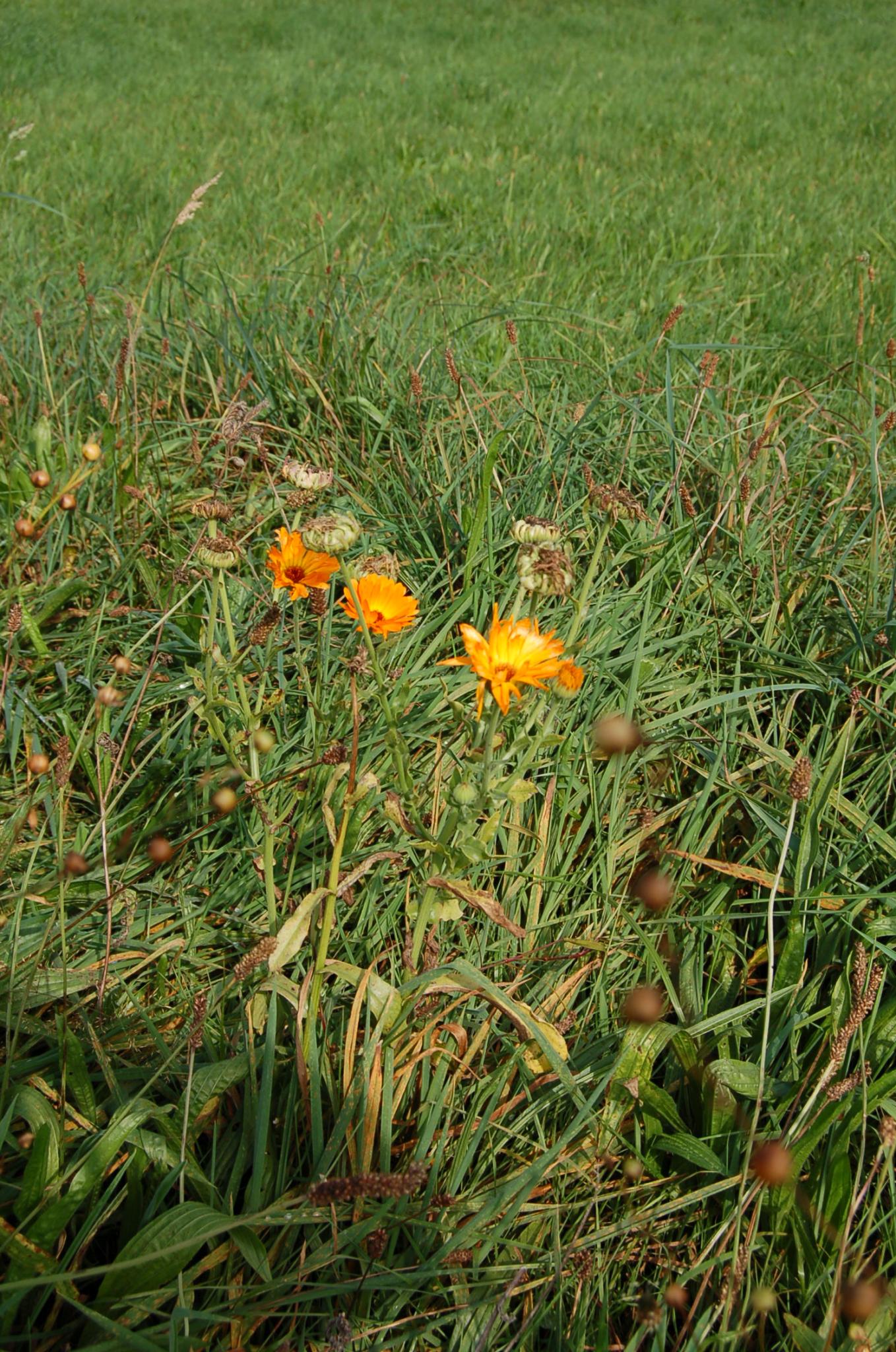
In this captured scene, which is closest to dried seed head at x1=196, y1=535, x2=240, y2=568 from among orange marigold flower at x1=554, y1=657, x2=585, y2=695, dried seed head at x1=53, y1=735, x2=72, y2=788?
dried seed head at x1=53, y1=735, x2=72, y2=788

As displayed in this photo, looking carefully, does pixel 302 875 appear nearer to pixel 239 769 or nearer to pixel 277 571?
pixel 239 769

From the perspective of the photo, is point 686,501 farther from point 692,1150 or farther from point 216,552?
point 692,1150

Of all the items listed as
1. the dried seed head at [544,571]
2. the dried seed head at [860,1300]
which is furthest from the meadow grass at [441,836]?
the dried seed head at [544,571]

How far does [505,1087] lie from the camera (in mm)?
1213

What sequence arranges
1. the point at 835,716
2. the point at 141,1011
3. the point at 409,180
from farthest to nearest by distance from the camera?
1. the point at 409,180
2. the point at 835,716
3. the point at 141,1011

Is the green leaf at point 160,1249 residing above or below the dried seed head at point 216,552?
below

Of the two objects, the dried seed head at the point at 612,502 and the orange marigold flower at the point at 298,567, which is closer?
the dried seed head at the point at 612,502

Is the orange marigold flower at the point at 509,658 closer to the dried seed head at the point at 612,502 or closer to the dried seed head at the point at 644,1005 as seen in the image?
the dried seed head at the point at 612,502

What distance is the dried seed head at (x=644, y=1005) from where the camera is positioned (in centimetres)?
114

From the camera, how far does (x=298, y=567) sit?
1246 mm

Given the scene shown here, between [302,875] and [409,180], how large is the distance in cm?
365

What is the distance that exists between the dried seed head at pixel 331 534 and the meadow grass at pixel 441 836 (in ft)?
0.30

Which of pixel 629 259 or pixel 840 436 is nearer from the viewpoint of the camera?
pixel 840 436

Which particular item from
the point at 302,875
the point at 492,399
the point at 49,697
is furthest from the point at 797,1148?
the point at 492,399
